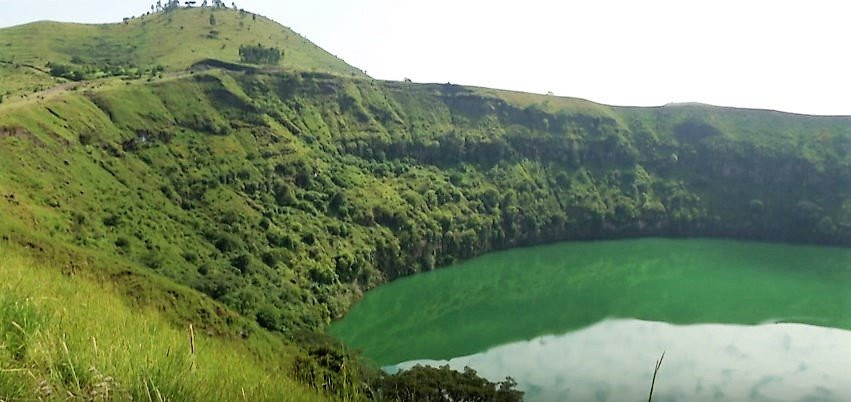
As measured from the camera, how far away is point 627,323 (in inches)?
2154

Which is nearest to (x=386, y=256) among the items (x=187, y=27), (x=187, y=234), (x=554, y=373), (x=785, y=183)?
(x=187, y=234)

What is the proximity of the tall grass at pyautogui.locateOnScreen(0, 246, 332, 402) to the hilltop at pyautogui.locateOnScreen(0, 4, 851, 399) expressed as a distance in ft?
71.1

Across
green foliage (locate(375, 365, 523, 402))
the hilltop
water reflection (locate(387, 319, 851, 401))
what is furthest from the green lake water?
the hilltop

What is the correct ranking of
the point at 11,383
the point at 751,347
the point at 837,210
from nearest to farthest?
the point at 11,383, the point at 751,347, the point at 837,210

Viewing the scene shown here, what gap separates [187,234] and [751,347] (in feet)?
159

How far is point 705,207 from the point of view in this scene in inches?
3748

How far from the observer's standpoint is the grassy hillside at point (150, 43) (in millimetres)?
97188

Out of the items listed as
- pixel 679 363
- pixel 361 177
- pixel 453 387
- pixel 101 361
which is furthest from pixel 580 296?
pixel 101 361

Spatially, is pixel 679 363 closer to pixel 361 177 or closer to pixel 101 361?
pixel 361 177

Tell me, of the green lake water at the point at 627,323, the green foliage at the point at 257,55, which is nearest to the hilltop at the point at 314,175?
the green lake water at the point at 627,323

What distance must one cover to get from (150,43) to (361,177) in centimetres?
7553

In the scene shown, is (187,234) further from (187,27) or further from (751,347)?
(187,27)

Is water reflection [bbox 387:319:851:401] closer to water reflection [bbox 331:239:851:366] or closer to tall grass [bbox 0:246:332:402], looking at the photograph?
water reflection [bbox 331:239:851:366]

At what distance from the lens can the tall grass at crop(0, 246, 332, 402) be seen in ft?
11.0
